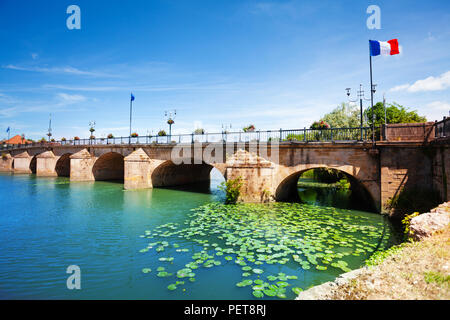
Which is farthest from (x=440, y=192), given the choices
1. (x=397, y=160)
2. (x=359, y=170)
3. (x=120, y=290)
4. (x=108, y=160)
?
(x=108, y=160)

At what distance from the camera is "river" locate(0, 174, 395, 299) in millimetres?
5832

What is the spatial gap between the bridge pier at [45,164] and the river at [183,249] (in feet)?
85.0

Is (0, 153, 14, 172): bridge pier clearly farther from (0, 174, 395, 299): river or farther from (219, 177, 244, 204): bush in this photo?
(219, 177, 244, 204): bush

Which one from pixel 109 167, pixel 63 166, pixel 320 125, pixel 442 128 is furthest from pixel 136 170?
pixel 63 166

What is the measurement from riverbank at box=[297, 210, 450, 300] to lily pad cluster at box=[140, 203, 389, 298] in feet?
4.25

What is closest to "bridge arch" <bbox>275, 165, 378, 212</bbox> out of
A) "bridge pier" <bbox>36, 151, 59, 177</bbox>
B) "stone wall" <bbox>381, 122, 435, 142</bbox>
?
"stone wall" <bbox>381, 122, 435, 142</bbox>

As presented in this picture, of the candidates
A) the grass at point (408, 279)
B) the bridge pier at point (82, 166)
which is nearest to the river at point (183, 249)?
the grass at point (408, 279)

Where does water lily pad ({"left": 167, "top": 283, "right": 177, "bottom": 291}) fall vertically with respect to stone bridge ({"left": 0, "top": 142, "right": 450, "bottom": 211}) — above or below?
below

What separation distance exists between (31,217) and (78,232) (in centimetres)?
499

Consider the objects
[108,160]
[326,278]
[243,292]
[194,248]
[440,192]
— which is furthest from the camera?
[108,160]

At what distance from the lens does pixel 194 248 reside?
8.27 metres

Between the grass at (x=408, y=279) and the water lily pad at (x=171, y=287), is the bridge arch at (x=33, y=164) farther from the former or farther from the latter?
the grass at (x=408, y=279)

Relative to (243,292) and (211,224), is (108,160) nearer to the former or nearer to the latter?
(211,224)

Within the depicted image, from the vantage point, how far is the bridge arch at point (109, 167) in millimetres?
30078
